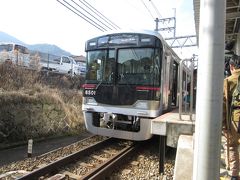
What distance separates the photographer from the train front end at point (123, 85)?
7.97 meters

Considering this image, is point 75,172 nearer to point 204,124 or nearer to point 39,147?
point 39,147

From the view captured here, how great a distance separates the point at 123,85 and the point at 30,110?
446cm

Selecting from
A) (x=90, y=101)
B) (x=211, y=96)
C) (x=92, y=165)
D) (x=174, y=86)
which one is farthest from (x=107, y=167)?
(x=174, y=86)

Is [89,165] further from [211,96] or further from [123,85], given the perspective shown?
[211,96]

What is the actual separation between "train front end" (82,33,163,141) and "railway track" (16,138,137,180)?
0.58 m

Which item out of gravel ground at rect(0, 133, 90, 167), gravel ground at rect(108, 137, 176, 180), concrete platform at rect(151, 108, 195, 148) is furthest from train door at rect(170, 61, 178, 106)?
concrete platform at rect(151, 108, 195, 148)

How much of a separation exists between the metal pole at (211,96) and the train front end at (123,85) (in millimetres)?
5403

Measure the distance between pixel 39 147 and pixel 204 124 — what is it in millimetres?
7681

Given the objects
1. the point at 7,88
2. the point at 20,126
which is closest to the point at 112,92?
the point at 20,126

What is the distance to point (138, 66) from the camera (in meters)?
8.20

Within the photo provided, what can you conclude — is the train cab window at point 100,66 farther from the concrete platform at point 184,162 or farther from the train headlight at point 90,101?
the concrete platform at point 184,162

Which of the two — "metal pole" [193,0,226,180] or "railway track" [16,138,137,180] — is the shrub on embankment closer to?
"railway track" [16,138,137,180]

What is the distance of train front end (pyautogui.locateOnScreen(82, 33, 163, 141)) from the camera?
26.1ft

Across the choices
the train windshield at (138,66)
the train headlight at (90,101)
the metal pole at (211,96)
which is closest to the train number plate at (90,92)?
the train headlight at (90,101)
